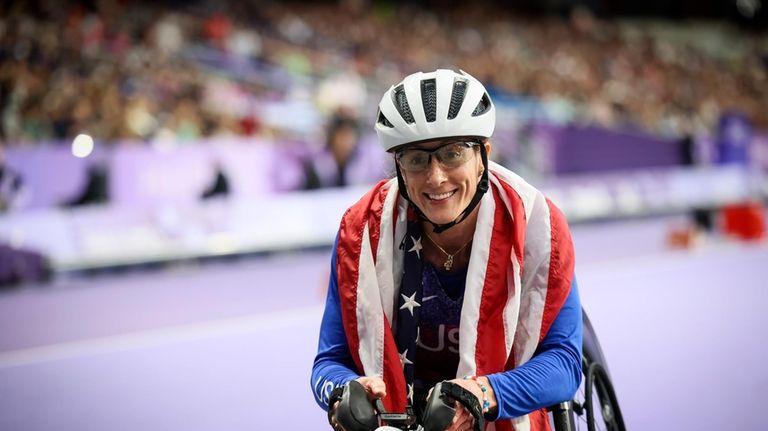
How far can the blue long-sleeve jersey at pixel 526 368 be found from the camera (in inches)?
86.4

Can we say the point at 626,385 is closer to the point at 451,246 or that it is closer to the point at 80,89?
the point at 451,246

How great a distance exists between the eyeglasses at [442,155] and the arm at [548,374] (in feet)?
1.67

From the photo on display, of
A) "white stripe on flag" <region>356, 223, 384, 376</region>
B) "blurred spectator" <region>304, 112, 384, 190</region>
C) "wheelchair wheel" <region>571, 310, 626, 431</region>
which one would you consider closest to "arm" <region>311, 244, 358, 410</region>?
"white stripe on flag" <region>356, 223, 384, 376</region>

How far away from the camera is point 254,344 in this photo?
20.0 feet

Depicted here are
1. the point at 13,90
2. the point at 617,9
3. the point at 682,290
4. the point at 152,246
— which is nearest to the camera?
the point at 682,290

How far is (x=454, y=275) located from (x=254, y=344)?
12.9 ft

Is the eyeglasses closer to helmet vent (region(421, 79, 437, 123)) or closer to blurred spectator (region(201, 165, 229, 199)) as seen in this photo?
helmet vent (region(421, 79, 437, 123))

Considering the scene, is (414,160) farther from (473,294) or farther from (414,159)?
(473,294)

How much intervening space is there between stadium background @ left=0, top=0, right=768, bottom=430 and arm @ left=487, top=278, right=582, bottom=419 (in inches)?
30.0

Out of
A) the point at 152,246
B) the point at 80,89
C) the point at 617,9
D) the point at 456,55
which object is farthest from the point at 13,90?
the point at 617,9

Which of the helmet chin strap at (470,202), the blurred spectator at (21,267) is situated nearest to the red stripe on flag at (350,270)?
the helmet chin strap at (470,202)

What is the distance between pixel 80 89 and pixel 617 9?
19.3 m

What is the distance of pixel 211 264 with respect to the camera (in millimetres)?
9336

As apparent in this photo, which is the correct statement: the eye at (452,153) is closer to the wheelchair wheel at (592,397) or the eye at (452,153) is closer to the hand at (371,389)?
the hand at (371,389)
